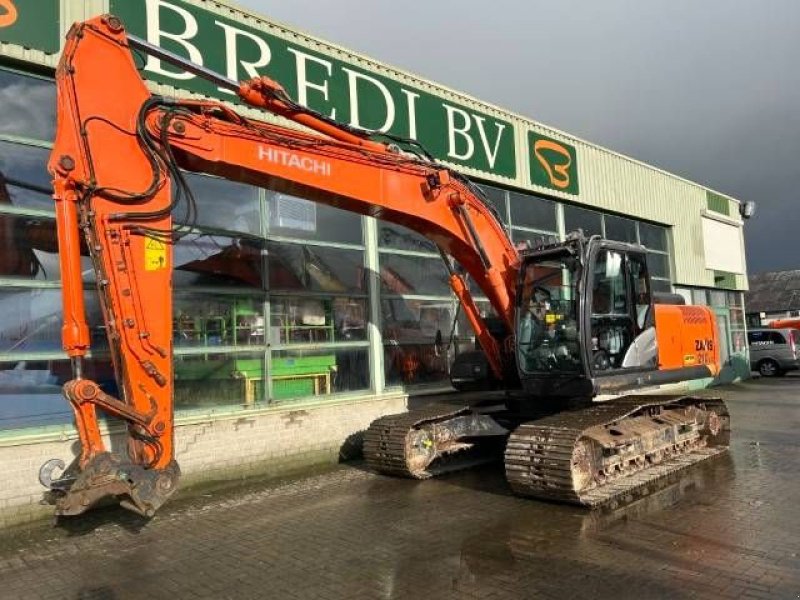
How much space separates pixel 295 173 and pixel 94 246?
196 cm

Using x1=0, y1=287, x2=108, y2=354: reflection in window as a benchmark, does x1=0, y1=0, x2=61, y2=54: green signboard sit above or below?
above

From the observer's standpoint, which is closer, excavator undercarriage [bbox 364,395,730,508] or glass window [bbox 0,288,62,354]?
Answer: excavator undercarriage [bbox 364,395,730,508]

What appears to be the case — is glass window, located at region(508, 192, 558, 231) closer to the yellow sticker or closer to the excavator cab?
the excavator cab

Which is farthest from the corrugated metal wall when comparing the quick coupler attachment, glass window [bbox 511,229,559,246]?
the quick coupler attachment

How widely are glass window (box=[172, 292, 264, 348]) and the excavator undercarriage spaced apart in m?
2.11

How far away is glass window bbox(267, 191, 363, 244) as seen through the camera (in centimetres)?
963

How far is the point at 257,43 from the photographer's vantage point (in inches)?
366

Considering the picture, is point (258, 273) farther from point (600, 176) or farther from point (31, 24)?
point (600, 176)

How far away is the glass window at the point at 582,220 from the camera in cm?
1512

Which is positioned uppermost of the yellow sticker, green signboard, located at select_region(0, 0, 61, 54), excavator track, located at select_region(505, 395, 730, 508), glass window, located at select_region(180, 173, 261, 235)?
green signboard, located at select_region(0, 0, 61, 54)

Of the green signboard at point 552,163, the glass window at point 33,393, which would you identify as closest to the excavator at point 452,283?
the glass window at point 33,393

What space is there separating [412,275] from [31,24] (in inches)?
254

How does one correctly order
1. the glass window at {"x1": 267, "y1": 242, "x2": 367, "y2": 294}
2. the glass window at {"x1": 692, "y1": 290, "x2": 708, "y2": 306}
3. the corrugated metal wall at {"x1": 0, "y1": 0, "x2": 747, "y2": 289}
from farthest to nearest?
A: the glass window at {"x1": 692, "y1": 290, "x2": 708, "y2": 306} → the glass window at {"x1": 267, "y1": 242, "x2": 367, "y2": 294} → the corrugated metal wall at {"x1": 0, "y1": 0, "x2": 747, "y2": 289}

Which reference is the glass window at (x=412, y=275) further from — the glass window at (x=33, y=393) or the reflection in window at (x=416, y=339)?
the glass window at (x=33, y=393)
